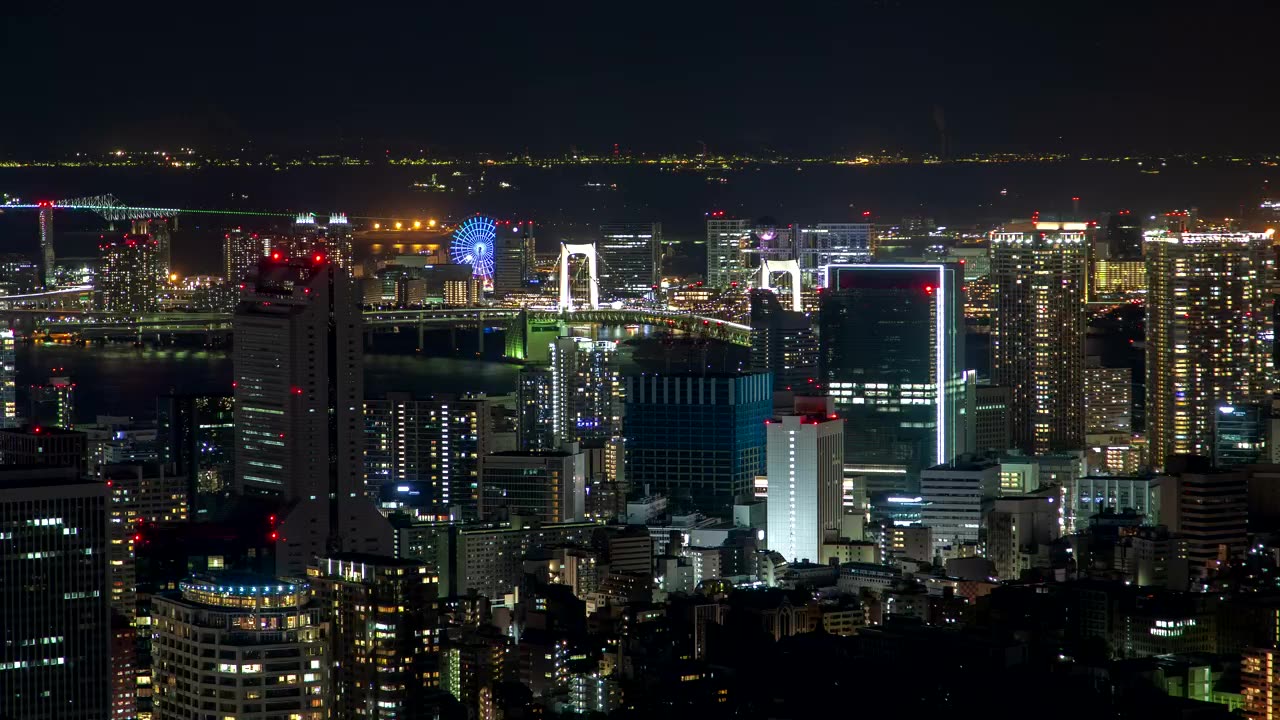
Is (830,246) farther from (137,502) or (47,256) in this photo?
(137,502)

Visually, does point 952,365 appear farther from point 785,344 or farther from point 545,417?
point 545,417

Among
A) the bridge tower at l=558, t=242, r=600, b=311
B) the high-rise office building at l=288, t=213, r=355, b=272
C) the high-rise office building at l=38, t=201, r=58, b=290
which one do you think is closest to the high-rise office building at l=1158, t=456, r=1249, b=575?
the high-rise office building at l=288, t=213, r=355, b=272

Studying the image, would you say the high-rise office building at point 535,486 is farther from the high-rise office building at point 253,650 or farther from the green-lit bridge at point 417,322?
the green-lit bridge at point 417,322

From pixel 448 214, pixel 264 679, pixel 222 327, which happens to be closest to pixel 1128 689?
pixel 264 679

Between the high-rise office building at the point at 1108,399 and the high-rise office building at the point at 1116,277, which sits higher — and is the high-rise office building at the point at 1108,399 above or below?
below

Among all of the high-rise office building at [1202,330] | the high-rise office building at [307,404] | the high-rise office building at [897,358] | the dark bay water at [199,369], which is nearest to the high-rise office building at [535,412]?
the dark bay water at [199,369]
